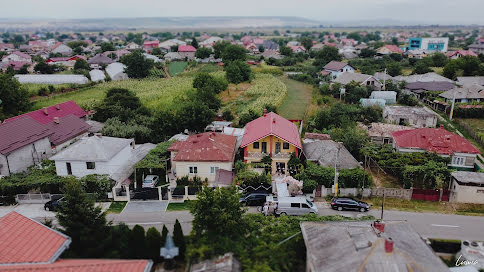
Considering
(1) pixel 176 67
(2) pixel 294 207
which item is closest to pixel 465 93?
(2) pixel 294 207

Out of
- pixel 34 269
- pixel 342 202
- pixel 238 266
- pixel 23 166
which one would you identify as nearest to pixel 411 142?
pixel 342 202

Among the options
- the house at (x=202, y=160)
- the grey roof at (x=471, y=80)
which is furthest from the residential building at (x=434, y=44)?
the house at (x=202, y=160)

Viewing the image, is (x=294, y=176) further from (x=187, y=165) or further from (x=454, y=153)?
(x=454, y=153)

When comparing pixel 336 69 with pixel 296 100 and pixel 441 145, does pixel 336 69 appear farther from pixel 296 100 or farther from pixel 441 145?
pixel 441 145

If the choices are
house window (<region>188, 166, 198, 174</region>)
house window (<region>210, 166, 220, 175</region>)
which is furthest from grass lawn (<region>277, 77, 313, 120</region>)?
house window (<region>188, 166, 198, 174</region>)

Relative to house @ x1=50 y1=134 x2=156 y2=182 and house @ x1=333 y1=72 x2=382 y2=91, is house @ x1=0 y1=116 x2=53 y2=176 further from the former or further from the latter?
house @ x1=333 y1=72 x2=382 y2=91

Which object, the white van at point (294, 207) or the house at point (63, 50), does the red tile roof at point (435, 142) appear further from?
A: the house at point (63, 50)

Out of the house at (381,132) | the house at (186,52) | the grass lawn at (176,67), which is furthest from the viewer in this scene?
the house at (186,52)
